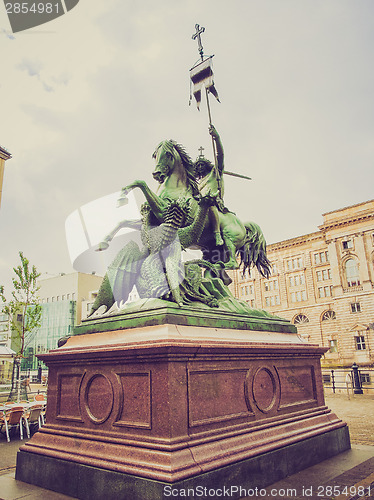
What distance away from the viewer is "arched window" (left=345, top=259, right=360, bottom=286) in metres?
40.1

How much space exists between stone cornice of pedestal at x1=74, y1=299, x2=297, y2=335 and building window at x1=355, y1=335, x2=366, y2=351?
37387mm

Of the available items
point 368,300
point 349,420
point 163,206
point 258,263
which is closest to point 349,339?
point 368,300

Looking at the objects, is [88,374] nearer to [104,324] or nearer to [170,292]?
[104,324]

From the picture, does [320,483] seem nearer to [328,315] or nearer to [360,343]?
[360,343]

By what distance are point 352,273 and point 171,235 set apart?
3919 centimetres

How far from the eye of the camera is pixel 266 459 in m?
4.15

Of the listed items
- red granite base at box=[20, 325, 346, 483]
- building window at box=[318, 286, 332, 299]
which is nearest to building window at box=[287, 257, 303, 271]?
building window at box=[318, 286, 332, 299]

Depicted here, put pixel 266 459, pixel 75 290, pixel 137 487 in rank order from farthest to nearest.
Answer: pixel 75 290 < pixel 266 459 < pixel 137 487

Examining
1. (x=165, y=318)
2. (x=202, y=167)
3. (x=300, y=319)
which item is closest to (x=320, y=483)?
(x=165, y=318)

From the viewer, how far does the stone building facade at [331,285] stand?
127 feet

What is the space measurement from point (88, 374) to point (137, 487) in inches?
54.8

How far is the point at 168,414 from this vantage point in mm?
3557

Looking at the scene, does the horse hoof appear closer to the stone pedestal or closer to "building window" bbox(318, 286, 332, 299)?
the stone pedestal

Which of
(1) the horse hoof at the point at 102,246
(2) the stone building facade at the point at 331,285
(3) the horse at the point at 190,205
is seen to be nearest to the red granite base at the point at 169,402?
(1) the horse hoof at the point at 102,246
